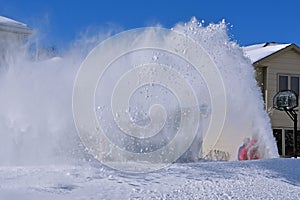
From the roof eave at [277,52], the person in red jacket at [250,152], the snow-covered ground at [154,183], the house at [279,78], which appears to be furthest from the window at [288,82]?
the snow-covered ground at [154,183]

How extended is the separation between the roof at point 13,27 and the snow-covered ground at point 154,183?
1128 cm

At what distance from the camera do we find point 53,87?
9531 mm

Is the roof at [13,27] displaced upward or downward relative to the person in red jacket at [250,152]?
upward

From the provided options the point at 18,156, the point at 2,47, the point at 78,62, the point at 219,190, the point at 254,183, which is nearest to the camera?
the point at 219,190

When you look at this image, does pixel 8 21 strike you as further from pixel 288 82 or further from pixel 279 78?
pixel 288 82

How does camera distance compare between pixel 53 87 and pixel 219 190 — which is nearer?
pixel 219 190

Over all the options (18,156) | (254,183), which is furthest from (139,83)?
(254,183)

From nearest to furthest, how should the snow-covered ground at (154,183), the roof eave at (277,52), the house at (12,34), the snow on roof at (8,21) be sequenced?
the snow-covered ground at (154,183)
the house at (12,34)
the snow on roof at (8,21)
the roof eave at (277,52)

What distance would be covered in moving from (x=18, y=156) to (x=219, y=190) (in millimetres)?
3419

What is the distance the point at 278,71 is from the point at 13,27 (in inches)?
402

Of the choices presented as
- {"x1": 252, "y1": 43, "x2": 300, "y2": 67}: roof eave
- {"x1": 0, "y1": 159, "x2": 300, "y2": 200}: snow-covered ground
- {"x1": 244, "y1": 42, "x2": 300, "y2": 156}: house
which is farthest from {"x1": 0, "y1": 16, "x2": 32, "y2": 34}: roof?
{"x1": 0, "y1": 159, "x2": 300, "y2": 200}: snow-covered ground

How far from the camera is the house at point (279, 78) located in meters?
19.5

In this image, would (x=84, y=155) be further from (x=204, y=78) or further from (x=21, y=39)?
(x=21, y=39)

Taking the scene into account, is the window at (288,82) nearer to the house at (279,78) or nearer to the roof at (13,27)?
the house at (279,78)
